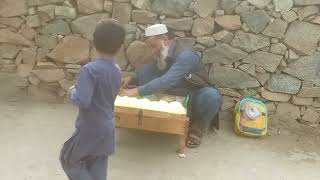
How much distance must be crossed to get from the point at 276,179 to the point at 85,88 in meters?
2.13

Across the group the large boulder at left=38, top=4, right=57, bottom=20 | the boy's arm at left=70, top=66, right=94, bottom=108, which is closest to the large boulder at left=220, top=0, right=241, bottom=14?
the large boulder at left=38, top=4, right=57, bottom=20

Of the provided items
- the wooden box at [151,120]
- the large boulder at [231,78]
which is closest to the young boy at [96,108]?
the wooden box at [151,120]

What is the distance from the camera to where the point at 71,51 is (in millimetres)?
4922

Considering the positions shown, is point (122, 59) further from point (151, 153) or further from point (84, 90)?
point (84, 90)

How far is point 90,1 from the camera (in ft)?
15.7

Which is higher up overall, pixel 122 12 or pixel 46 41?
pixel 122 12

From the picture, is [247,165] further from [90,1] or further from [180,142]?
[90,1]

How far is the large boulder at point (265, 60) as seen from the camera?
4.77 metres

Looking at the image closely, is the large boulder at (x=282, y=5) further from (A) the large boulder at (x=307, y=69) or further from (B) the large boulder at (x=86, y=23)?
(B) the large boulder at (x=86, y=23)

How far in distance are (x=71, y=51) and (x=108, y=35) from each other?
2.42m

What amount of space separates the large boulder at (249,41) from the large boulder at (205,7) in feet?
1.22

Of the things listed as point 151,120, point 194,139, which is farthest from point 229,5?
point 151,120

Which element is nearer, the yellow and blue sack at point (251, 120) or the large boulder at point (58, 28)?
the yellow and blue sack at point (251, 120)

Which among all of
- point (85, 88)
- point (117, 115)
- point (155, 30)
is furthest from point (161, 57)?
point (85, 88)
